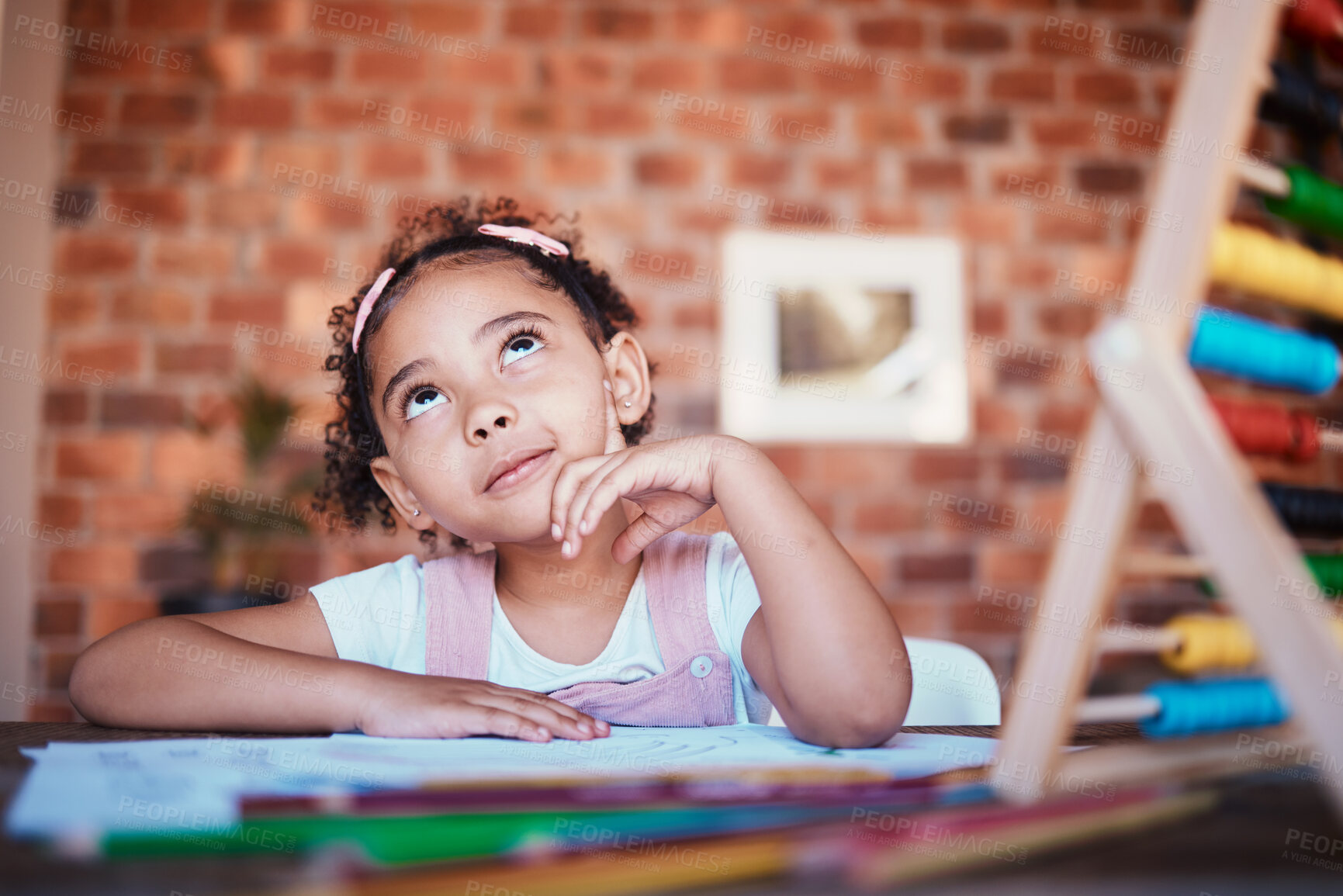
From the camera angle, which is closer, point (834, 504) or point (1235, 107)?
Answer: point (1235, 107)

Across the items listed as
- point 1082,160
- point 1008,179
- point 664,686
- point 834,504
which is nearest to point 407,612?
point 664,686

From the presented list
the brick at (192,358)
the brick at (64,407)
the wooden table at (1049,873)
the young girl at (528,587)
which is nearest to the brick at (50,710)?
the brick at (64,407)

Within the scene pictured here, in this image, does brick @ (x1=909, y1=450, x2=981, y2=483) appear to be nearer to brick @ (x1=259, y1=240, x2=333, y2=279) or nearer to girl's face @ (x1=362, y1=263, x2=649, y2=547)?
girl's face @ (x1=362, y1=263, x2=649, y2=547)

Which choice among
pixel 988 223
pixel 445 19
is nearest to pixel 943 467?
pixel 988 223

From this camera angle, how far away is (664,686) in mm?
938

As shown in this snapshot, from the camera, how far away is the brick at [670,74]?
87.5 inches

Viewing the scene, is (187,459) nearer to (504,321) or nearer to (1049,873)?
(504,321)

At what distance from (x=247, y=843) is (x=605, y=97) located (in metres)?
2.12

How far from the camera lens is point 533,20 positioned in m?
2.22

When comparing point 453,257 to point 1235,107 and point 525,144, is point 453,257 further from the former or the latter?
point 525,144

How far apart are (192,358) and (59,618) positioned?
65cm

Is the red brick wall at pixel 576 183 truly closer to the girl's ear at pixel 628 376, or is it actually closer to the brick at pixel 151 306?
the brick at pixel 151 306

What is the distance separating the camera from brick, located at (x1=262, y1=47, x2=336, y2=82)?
2182 millimetres

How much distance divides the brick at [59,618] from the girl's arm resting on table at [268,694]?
146 centimetres
